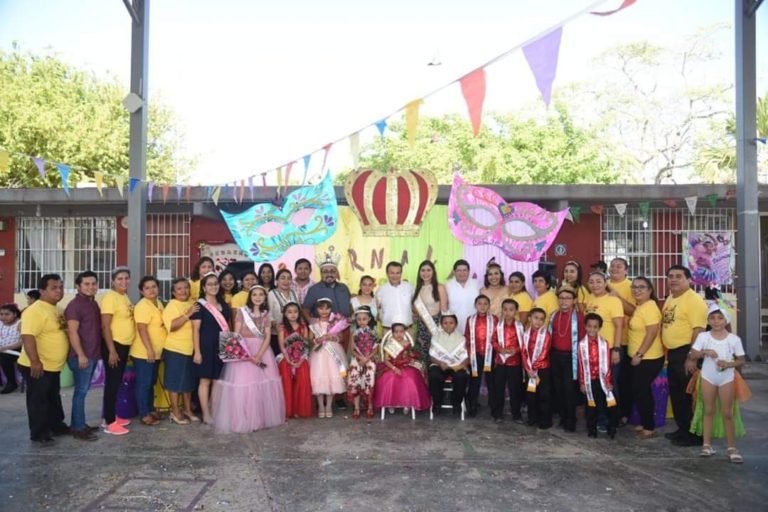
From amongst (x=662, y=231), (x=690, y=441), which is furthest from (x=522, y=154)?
(x=690, y=441)

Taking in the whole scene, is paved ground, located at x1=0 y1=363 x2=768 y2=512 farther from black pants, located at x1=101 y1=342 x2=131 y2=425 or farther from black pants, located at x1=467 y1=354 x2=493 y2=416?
black pants, located at x1=467 y1=354 x2=493 y2=416

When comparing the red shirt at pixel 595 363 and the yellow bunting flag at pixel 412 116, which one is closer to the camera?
the yellow bunting flag at pixel 412 116

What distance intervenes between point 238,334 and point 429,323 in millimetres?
2020

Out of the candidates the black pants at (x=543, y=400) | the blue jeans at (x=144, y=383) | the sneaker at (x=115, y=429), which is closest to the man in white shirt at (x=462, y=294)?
the black pants at (x=543, y=400)

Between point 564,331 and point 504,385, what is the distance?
33.9 inches

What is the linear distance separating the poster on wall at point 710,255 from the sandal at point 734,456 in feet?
22.1

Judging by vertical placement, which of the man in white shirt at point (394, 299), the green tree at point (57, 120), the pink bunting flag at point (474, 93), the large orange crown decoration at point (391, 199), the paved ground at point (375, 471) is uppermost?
the green tree at point (57, 120)

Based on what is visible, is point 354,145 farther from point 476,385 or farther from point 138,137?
point 138,137

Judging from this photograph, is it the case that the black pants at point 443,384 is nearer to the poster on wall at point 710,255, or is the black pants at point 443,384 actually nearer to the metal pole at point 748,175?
the metal pole at point 748,175

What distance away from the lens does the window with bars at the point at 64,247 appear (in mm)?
11102

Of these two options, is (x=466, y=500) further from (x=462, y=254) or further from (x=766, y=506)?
(x=462, y=254)

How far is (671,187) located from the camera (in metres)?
9.95

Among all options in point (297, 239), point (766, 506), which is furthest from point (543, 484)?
point (297, 239)

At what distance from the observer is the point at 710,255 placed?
10.8m
